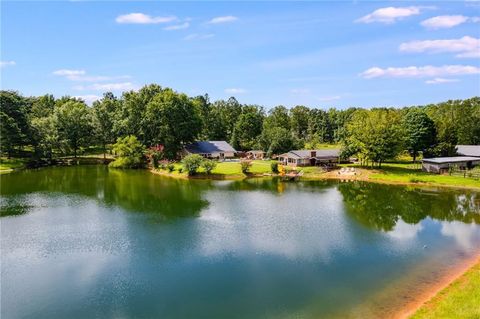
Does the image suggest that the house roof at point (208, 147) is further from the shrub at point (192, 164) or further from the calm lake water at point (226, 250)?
the calm lake water at point (226, 250)

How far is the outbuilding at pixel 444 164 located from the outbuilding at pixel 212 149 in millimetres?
40061

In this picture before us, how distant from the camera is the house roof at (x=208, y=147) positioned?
82.1 meters

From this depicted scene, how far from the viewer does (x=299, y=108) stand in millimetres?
128875

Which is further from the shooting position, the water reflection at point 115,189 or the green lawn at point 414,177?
the green lawn at point 414,177

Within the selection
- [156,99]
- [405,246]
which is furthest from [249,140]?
[405,246]

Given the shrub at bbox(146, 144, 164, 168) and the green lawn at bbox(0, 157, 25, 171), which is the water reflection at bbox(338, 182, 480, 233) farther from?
the green lawn at bbox(0, 157, 25, 171)

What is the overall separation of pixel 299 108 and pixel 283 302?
113 m

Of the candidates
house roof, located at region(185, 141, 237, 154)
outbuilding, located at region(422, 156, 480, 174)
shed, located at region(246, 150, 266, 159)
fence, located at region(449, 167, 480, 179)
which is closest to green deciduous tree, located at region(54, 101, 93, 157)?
house roof, located at region(185, 141, 237, 154)

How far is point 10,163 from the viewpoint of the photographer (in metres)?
72.2

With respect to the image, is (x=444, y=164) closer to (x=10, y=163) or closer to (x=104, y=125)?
(x=104, y=125)

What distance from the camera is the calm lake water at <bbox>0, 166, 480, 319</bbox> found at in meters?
20.6

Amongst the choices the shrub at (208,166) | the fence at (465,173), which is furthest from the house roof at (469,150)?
the shrub at (208,166)

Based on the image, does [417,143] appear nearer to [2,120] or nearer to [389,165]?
[389,165]

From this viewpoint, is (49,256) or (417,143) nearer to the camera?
(49,256)
